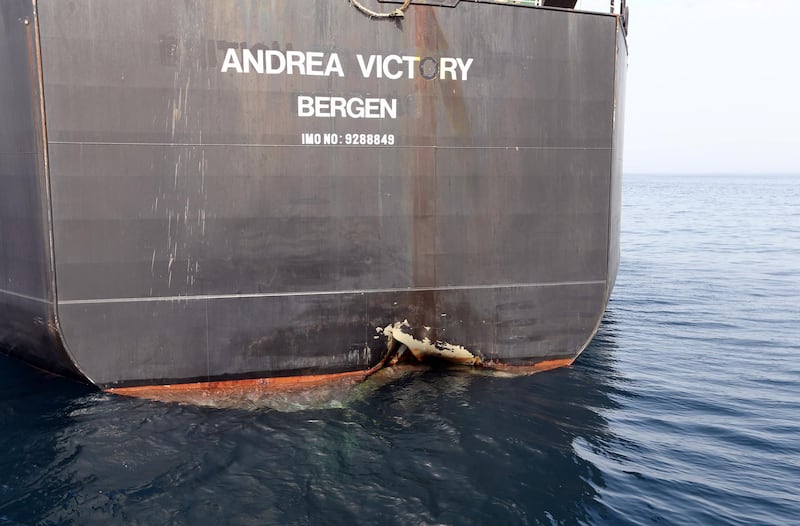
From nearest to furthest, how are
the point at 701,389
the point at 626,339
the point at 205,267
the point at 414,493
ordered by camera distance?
the point at 414,493 < the point at 205,267 < the point at 701,389 < the point at 626,339

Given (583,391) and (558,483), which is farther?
(583,391)

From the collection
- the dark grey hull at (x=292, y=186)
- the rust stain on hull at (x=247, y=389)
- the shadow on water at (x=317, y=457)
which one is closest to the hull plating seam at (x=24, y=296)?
the dark grey hull at (x=292, y=186)

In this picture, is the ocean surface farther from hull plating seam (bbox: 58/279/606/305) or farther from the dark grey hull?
hull plating seam (bbox: 58/279/606/305)

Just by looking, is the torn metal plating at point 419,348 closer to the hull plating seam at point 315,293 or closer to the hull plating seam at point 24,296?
the hull plating seam at point 315,293

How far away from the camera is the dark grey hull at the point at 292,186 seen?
288 inches

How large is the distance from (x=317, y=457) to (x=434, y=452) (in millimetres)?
1355

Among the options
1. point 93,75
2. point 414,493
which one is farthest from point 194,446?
point 93,75

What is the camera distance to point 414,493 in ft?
19.8

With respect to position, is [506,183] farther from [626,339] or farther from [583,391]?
[626,339]

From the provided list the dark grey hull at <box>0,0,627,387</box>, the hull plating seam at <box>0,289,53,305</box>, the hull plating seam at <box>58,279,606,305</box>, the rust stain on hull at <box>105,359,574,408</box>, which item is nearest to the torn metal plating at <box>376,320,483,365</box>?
the dark grey hull at <box>0,0,627,387</box>

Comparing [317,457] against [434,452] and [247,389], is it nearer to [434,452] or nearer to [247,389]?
[434,452]

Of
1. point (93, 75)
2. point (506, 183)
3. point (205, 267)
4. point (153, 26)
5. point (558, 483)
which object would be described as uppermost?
point (153, 26)

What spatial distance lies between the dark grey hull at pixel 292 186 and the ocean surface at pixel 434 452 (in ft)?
2.35

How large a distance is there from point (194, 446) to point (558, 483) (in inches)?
163
